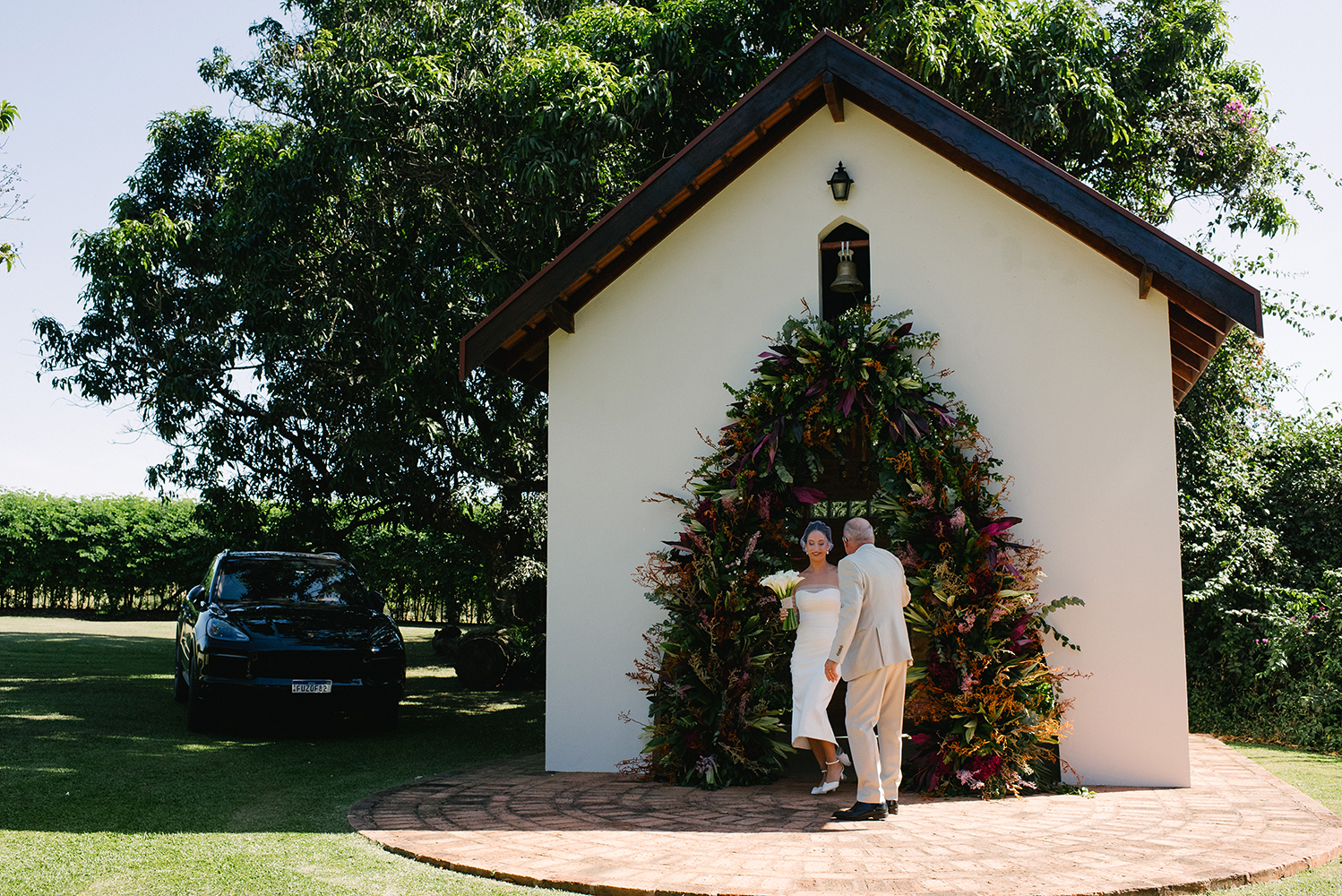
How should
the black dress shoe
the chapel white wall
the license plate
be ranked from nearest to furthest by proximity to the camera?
the black dress shoe < the chapel white wall < the license plate

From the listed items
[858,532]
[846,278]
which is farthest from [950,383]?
[858,532]

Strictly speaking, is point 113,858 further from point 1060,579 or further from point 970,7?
point 970,7

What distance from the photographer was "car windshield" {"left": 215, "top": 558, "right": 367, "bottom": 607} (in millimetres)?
11109

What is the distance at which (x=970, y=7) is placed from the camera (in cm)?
1194

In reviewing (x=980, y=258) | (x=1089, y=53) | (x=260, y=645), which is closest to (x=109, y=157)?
(x=260, y=645)

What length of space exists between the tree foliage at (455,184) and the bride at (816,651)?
5.65m

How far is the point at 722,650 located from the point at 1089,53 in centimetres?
985

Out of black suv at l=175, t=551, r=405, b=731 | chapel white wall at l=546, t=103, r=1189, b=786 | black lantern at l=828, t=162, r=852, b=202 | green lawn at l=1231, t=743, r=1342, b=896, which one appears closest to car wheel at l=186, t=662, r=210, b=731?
black suv at l=175, t=551, r=405, b=731

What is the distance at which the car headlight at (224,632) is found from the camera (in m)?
10.0

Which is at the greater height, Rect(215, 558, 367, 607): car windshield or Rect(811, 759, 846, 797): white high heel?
Rect(215, 558, 367, 607): car windshield

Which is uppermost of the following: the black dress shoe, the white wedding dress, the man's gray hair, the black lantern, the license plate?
the black lantern

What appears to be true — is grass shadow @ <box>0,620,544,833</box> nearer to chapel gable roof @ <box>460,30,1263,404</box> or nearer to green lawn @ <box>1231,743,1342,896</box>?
chapel gable roof @ <box>460,30,1263,404</box>

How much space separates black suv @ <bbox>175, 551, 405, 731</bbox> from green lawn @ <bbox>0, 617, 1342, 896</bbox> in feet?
1.41

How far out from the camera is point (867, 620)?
655 cm
